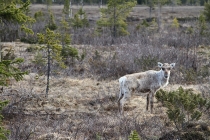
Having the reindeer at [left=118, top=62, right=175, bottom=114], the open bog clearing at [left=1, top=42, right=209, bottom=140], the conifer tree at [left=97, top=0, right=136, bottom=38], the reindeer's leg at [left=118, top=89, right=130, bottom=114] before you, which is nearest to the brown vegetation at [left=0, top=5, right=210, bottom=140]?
the open bog clearing at [left=1, top=42, right=209, bottom=140]

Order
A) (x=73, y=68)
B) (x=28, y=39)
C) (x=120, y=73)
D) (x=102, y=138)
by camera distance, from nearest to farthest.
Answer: (x=102, y=138), (x=120, y=73), (x=73, y=68), (x=28, y=39)

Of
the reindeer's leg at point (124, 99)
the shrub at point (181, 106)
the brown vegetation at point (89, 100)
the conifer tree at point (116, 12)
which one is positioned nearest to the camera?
the shrub at point (181, 106)

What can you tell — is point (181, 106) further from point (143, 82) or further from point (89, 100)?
point (89, 100)

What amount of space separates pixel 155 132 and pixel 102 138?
4.38ft

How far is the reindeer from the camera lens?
10148 millimetres

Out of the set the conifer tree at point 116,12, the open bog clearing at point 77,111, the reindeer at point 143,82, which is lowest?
the open bog clearing at point 77,111

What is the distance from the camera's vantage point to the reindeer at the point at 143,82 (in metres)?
10.1

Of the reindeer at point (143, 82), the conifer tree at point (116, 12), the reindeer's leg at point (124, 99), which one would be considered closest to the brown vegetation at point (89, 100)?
the reindeer's leg at point (124, 99)

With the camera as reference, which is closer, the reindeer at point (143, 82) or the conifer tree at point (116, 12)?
the reindeer at point (143, 82)

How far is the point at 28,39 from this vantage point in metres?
23.8

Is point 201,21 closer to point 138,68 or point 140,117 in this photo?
point 138,68

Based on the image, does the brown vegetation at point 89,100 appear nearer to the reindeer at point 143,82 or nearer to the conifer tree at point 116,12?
the reindeer at point 143,82

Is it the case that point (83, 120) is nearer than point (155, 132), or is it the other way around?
point (155, 132)

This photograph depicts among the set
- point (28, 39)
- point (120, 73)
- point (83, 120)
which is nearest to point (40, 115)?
point (83, 120)
